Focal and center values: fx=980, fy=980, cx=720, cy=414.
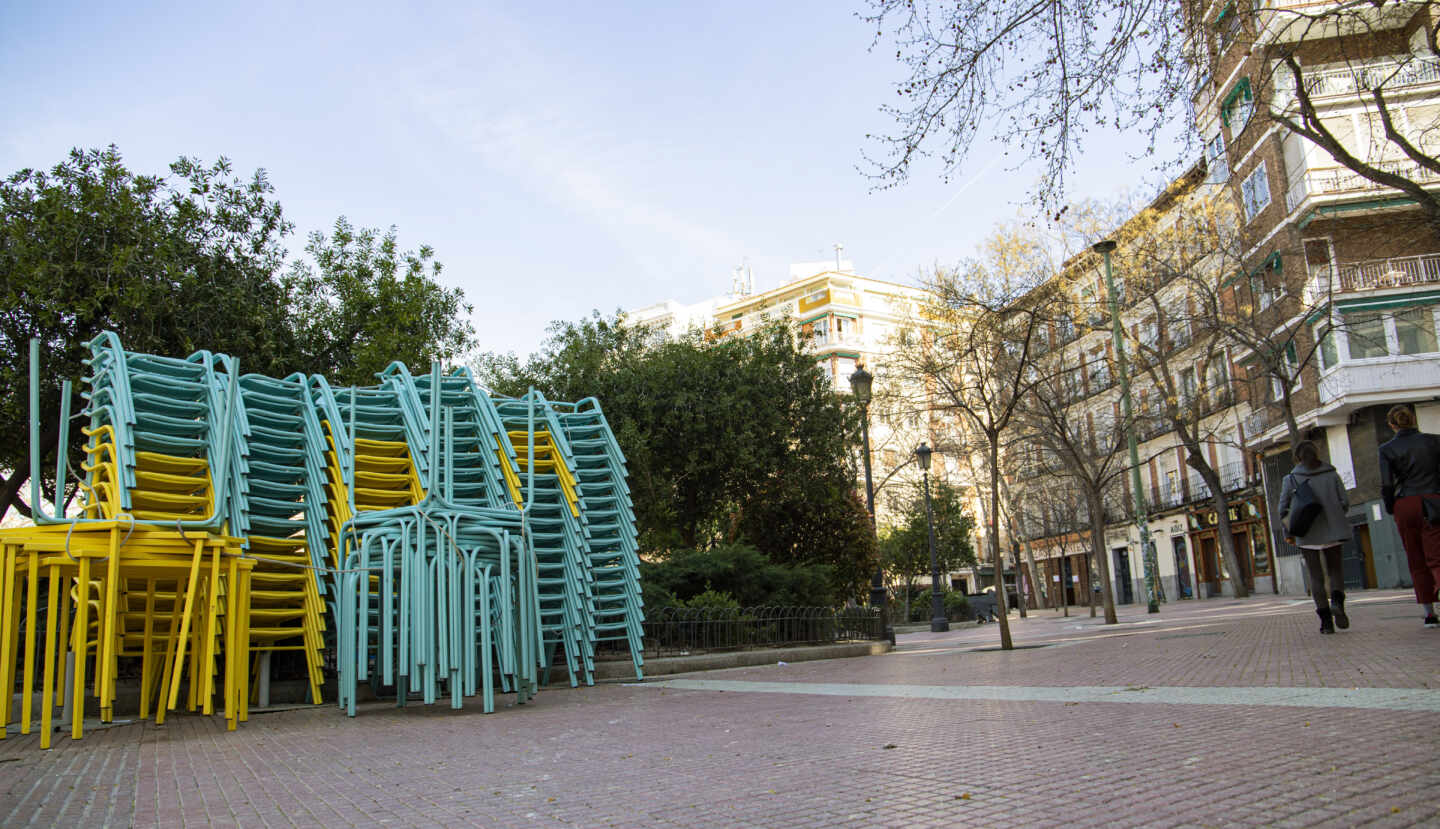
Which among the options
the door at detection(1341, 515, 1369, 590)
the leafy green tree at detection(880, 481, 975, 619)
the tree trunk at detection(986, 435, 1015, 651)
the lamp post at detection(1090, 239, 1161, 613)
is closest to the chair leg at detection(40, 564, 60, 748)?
the tree trunk at detection(986, 435, 1015, 651)

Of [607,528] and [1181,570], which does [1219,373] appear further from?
[607,528]

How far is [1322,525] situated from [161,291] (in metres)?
15.3

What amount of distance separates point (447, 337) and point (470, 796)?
54.0ft

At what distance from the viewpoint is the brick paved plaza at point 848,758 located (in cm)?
355

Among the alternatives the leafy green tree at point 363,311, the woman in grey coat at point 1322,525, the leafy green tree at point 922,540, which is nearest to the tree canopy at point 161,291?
the leafy green tree at point 363,311

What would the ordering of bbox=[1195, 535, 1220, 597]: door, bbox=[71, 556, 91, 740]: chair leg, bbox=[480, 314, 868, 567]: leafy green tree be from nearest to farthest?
bbox=[71, 556, 91, 740]: chair leg, bbox=[480, 314, 868, 567]: leafy green tree, bbox=[1195, 535, 1220, 597]: door

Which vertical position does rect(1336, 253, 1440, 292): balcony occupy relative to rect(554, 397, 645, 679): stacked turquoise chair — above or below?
above

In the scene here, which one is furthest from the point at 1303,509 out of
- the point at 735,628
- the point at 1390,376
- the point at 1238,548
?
the point at 1238,548

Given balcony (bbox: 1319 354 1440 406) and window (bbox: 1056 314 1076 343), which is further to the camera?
balcony (bbox: 1319 354 1440 406)

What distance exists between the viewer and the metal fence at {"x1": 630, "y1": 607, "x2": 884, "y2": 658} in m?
13.4

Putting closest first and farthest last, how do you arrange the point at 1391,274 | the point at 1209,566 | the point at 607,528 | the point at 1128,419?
the point at 607,528 < the point at 1128,419 < the point at 1391,274 < the point at 1209,566

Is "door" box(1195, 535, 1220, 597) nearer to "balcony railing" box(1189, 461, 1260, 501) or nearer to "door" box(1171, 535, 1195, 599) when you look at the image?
"door" box(1171, 535, 1195, 599)

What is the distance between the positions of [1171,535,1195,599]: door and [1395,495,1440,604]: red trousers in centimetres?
4052

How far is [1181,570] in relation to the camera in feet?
152
